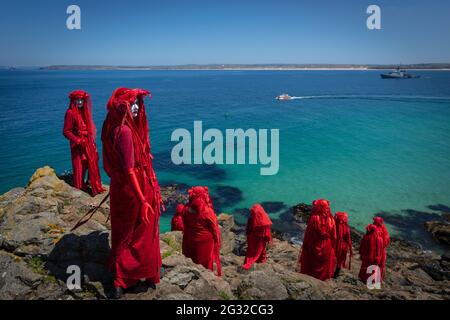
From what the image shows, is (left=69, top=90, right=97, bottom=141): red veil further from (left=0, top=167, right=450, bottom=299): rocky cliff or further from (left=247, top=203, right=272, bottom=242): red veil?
(left=247, top=203, right=272, bottom=242): red veil

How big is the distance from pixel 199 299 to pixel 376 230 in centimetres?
584

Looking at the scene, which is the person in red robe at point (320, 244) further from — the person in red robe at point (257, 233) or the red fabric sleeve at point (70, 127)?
the red fabric sleeve at point (70, 127)

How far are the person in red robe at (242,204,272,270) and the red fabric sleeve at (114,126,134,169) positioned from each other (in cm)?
508

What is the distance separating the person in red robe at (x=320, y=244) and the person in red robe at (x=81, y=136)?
572cm

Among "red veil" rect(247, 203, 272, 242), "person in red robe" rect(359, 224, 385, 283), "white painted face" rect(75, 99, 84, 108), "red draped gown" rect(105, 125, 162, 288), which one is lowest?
"person in red robe" rect(359, 224, 385, 283)

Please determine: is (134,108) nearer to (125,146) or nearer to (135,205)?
(125,146)

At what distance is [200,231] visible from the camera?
614 centimetres

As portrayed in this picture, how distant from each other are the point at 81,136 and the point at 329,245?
6706 mm

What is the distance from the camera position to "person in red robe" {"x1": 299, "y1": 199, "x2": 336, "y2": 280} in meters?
7.29

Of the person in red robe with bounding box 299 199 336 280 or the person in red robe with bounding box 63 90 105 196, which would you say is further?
the person in red robe with bounding box 63 90 105 196

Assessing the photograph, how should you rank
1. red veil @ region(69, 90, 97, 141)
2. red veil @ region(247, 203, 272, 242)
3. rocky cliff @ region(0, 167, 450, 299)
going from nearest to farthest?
1. rocky cliff @ region(0, 167, 450, 299)
2. red veil @ region(69, 90, 97, 141)
3. red veil @ region(247, 203, 272, 242)

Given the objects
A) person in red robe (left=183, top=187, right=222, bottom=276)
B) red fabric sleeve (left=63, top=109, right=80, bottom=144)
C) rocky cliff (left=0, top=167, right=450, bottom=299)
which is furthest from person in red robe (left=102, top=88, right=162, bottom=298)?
red fabric sleeve (left=63, top=109, right=80, bottom=144)

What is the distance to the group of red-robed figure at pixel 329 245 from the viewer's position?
732cm
